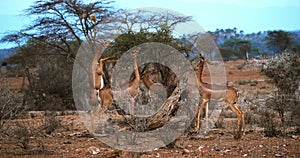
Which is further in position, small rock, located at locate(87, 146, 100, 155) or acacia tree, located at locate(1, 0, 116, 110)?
acacia tree, located at locate(1, 0, 116, 110)

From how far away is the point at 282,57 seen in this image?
60.7ft

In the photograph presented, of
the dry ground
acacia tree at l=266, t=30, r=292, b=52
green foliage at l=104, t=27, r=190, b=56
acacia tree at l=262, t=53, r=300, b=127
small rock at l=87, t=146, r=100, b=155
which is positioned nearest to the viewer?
the dry ground

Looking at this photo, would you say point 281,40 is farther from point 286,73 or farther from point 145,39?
point 145,39

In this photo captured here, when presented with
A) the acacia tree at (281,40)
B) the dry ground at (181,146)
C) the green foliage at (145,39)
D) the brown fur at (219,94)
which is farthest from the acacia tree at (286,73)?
the acacia tree at (281,40)

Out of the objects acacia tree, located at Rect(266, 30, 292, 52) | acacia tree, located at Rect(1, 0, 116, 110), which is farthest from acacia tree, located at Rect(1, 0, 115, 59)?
acacia tree, located at Rect(266, 30, 292, 52)

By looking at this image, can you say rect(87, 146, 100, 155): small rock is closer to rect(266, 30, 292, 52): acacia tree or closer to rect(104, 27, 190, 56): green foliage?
rect(104, 27, 190, 56): green foliage

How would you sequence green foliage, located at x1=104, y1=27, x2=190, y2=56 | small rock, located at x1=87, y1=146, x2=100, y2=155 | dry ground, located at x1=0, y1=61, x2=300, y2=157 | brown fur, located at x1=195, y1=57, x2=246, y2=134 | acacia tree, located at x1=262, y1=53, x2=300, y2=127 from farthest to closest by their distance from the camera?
acacia tree, located at x1=262, y1=53, x2=300, y2=127 → green foliage, located at x1=104, y1=27, x2=190, y2=56 → brown fur, located at x1=195, y1=57, x2=246, y2=134 → small rock, located at x1=87, y1=146, x2=100, y2=155 → dry ground, located at x1=0, y1=61, x2=300, y2=157

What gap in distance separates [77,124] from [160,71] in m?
2.86

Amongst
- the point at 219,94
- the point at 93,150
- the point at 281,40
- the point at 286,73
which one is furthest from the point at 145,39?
the point at 281,40

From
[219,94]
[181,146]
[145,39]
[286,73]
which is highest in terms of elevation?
[145,39]

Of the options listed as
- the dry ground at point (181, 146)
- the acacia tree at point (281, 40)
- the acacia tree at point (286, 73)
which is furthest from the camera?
the acacia tree at point (281, 40)

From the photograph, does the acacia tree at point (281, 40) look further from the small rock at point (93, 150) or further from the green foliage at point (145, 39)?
the small rock at point (93, 150)

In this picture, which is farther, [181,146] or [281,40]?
[281,40]

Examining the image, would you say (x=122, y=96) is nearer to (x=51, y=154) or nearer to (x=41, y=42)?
(x=51, y=154)
